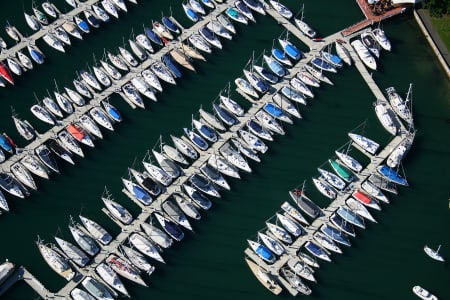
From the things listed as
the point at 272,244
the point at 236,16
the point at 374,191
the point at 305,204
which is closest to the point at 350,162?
the point at 374,191

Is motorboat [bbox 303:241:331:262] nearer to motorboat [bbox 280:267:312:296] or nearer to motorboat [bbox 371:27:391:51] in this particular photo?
motorboat [bbox 280:267:312:296]

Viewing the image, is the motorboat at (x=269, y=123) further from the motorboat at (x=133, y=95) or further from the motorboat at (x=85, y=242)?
the motorboat at (x=85, y=242)

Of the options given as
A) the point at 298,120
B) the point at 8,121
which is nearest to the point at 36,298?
the point at 8,121

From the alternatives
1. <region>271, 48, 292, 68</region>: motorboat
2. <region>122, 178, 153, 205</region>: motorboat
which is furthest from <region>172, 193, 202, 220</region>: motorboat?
<region>271, 48, 292, 68</region>: motorboat

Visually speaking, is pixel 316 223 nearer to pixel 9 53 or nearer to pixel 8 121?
pixel 8 121

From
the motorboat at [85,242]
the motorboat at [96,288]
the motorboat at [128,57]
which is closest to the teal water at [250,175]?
the motorboat at [85,242]

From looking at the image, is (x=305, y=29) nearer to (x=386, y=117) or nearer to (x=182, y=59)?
(x=386, y=117)
